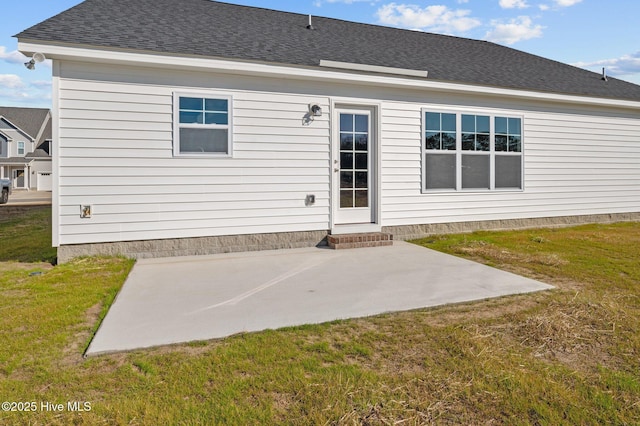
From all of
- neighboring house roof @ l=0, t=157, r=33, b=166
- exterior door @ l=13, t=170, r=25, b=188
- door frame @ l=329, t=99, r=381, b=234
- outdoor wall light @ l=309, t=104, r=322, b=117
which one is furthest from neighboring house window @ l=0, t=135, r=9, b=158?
door frame @ l=329, t=99, r=381, b=234

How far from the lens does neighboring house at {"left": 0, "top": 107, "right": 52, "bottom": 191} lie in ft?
105

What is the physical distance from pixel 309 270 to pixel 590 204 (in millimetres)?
7802

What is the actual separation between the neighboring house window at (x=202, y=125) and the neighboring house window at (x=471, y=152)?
12.2ft

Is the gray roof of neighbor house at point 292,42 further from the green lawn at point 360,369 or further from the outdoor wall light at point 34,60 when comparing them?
the green lawn at point 360,369

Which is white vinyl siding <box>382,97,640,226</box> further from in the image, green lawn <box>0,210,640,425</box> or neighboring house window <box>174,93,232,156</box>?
green lawn <box>0,210,640,425</box>

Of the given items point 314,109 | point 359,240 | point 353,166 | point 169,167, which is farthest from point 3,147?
point 359,240

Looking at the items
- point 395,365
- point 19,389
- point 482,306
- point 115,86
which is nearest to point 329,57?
point 115,86

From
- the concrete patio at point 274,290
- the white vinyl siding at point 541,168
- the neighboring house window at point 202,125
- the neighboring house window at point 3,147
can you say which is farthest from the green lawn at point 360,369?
the neighboring house window at point 3,147

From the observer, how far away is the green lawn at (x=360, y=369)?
1.96 meters

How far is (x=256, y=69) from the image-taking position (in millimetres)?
5996

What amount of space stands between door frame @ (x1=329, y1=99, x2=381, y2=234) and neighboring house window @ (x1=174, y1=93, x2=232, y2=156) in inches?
70.6

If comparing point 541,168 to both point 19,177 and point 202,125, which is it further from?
point 19,177

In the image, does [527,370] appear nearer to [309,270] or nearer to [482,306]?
[482,306]

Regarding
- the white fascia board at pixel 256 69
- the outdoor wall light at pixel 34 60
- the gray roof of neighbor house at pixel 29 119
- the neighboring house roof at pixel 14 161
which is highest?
the gray roof of neighbor house at pixel 29 119
